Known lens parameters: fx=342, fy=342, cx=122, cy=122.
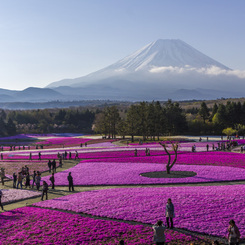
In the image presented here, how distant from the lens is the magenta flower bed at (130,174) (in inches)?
1519

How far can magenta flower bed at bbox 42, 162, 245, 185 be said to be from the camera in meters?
38.6

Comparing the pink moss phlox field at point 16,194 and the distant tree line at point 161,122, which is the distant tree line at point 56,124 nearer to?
the distant tree line at point 161,122

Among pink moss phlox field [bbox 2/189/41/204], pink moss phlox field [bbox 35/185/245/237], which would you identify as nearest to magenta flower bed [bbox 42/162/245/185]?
pink moss phlox field [bbox 2/189/41/204]

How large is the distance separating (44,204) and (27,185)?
33.5ft

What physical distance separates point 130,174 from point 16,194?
14662 millimetres

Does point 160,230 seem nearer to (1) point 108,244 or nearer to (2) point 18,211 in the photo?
(1) point 108,244

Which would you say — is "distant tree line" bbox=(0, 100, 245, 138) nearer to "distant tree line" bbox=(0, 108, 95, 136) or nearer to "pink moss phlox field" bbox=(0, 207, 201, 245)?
"distant tree line" bbox=(0, 108, 95, 136)

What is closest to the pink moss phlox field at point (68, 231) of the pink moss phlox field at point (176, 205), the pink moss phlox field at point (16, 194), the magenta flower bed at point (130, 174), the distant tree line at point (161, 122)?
the pink moss phlox field at point (176, 205)

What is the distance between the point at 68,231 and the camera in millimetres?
21859

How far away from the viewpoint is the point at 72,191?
35469 mm

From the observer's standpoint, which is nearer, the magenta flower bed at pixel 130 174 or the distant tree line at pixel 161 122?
the magenta flower bed at pixel 130 174

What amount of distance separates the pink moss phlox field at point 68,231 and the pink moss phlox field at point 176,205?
1.73 meters

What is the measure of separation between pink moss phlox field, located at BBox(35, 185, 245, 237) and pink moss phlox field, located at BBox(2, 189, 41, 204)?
407cm

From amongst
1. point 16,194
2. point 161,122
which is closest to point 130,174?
point 16,194
